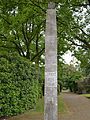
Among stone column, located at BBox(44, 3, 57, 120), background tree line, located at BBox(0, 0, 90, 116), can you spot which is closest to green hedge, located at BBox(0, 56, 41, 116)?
background tree line, located at BBox(0, 0, 90, 116)

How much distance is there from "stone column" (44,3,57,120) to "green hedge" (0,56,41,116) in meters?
7.24

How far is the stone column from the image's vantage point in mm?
5227

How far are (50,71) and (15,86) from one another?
28.2 feet

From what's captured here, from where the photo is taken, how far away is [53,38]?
5.60m

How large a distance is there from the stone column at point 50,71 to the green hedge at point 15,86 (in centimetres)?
724

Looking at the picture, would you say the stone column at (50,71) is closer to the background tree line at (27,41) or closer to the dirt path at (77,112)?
the background tree line at (27,41)

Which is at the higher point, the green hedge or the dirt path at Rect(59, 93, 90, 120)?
the green hedge

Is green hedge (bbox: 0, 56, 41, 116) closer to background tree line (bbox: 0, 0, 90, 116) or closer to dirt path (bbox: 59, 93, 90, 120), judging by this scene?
background tree line (bbox: 0, 0, 90, 116)

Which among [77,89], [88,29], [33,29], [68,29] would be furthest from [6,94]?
[77,89]

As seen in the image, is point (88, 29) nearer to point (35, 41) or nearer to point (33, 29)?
point (33, 29)

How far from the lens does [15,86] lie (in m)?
13.9

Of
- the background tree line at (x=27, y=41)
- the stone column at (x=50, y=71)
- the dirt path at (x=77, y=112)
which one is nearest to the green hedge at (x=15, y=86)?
the background tree line at (x=27, y=41)

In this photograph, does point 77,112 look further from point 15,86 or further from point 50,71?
point 50,71

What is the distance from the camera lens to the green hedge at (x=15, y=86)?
12.7 metres
